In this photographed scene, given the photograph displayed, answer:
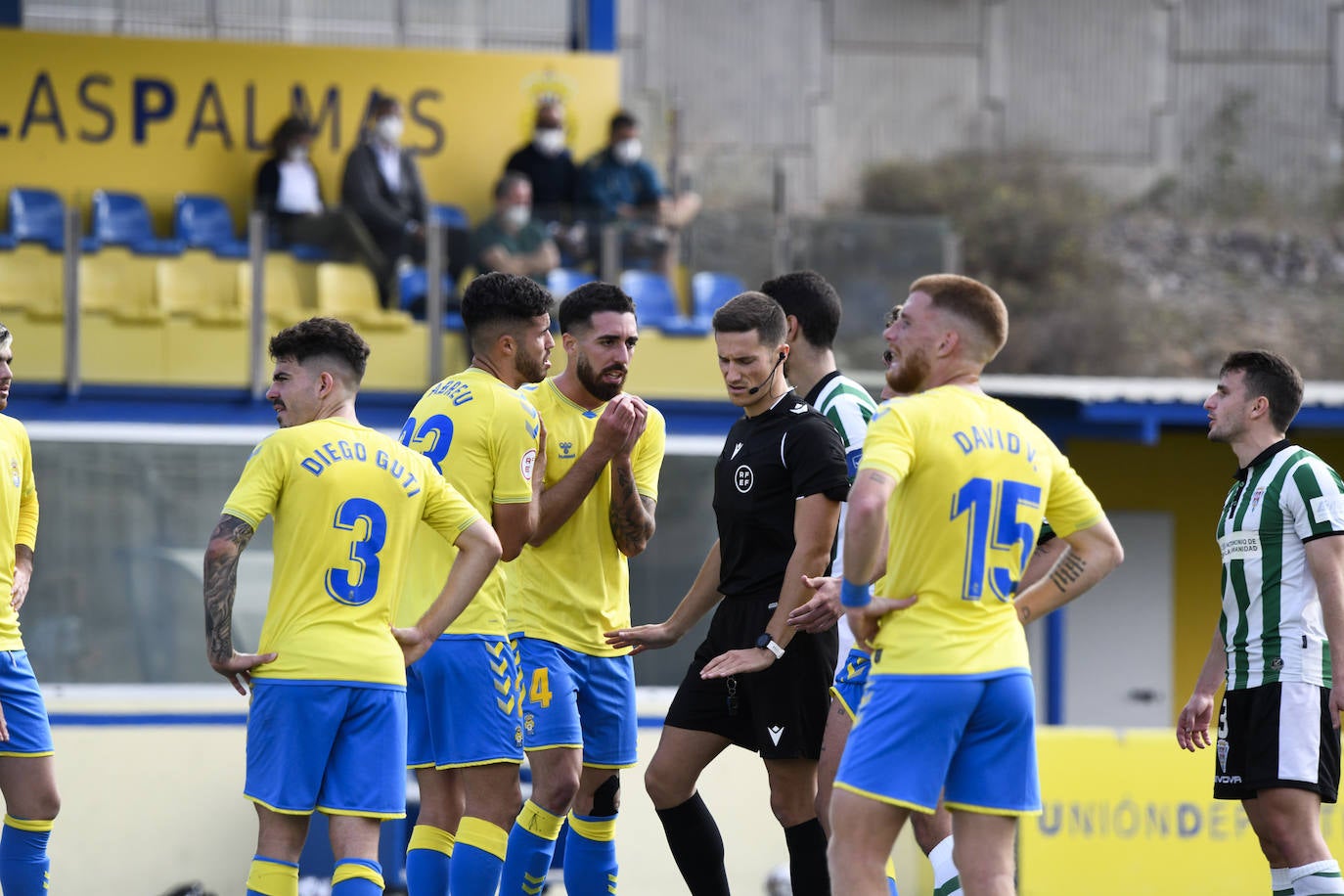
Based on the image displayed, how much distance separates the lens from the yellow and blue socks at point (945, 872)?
17.6 feet

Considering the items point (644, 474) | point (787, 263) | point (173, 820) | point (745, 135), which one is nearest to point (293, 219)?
point (787, 263)

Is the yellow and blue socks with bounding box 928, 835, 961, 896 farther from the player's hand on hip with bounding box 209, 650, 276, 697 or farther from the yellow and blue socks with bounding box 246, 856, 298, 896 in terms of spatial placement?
the player's hand on hip with bounding box 209, 650, 276, 697

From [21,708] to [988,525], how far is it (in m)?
3.58

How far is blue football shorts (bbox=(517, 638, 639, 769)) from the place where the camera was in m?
5.77

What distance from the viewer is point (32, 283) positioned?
1102 cm

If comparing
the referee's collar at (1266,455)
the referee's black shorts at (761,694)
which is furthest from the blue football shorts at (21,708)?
the referee's collar at (1266,455)

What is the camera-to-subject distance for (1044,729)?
8.83 meters

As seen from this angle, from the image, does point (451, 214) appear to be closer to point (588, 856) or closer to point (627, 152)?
point (627, 152)

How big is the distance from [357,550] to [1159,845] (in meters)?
5.45

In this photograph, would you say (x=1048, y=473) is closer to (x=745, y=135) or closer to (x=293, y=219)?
(x=293, y=219)

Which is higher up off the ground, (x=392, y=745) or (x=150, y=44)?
(x=150, y=44)

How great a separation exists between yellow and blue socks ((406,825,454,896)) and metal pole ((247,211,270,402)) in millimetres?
5849

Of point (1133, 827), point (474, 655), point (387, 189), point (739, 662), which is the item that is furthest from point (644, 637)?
point (387, 189)

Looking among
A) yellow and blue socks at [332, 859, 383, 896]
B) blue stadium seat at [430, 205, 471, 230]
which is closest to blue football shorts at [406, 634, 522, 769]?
yellow and blue socks at [332, 859, 383, 896]
